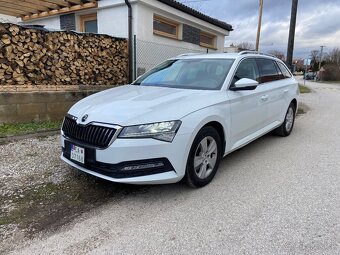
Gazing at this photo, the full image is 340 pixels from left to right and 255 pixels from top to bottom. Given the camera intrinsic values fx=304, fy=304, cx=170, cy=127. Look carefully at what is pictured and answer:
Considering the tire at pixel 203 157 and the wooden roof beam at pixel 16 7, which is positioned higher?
the wooden roof beam at pixel 16 7

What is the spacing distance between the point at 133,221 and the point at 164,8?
8588 mm

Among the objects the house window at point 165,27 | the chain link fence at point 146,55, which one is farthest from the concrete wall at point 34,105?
the house window at point 165,27

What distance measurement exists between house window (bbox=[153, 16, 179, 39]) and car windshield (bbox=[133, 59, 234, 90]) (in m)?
5.76

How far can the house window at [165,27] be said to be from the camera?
1041 centimetres

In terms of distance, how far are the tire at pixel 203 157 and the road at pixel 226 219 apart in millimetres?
139

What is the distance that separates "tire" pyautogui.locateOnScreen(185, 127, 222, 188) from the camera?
348cm

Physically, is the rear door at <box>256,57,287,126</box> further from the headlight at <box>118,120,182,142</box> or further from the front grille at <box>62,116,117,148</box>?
the front grille at <box>62,116,117,148</box>

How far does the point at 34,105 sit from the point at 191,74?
3553 millimetres

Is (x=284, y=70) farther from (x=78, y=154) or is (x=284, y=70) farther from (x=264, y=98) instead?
(x=78, y=154)

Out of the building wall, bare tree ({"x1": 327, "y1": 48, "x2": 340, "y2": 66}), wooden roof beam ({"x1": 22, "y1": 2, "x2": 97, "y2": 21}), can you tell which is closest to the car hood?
the building wall

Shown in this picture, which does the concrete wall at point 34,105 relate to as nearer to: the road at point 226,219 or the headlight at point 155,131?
the road at point 226,219

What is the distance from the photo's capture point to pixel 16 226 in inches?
113

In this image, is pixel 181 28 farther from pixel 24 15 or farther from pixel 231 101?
pixel 231 101

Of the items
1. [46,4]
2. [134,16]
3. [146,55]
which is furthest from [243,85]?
[46,4]
